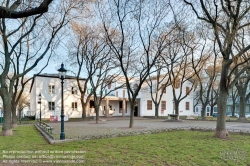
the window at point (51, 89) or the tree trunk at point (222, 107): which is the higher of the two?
the window at point (51, 89)

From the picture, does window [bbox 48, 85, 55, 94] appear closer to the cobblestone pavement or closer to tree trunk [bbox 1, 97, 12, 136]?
the cobblestone pavement

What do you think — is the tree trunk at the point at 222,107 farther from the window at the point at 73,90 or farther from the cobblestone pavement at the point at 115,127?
the window at the point at 73,90

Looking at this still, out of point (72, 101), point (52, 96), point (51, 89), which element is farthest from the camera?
point (72, 101)

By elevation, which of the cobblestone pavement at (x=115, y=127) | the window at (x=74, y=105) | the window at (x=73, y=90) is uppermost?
the window at (x=73, y=90)

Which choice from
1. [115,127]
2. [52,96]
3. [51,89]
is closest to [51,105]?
[52,96]

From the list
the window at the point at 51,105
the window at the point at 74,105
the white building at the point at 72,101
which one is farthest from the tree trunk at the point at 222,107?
the window at the point at 74,105

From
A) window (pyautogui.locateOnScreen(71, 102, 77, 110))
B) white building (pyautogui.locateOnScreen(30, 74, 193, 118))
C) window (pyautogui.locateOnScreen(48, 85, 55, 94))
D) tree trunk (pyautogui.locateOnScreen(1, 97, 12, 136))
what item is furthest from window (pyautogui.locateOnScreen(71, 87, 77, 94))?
tree trunk (pyautogui.locateOnScreen(1, 97, 12, 136))

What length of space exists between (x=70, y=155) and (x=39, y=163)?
0.93m

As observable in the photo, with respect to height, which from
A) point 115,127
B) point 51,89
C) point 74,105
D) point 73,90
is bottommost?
point 115,127

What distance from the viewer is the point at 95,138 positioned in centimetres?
977

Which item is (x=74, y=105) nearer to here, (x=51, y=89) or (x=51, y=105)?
(x=51, y=105)

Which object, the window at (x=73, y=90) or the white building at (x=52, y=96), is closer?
the white building at (x=52, y=96)

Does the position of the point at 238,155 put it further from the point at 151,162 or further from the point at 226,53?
the point at 226,53

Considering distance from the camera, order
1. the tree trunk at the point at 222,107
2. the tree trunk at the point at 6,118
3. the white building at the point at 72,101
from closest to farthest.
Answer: the tree trunk at the point at 222,107
the tree trunk at the point at 6,118
the white building at the point at 72,101
